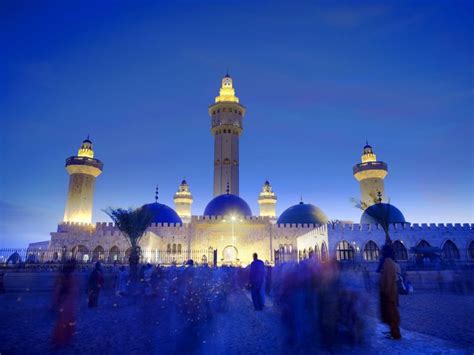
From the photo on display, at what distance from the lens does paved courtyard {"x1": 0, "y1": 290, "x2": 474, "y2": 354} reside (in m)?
4.38

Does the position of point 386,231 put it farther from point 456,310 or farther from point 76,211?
point 76,211

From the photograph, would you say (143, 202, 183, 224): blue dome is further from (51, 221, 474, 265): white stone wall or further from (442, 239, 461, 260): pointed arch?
(442, 239, 461, 260): pointed arch

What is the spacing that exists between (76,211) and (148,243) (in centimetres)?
1034

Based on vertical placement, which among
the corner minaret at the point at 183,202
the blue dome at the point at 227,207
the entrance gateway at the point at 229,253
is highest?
the corner minaret at the point at 183,202

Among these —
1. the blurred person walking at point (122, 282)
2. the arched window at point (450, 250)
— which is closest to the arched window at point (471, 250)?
the arched window at point (450, 250)

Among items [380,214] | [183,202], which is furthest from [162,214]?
[380,214]

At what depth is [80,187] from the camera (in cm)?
2895

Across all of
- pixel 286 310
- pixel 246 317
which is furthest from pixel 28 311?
pixel 286 310

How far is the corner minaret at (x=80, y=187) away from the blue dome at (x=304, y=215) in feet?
64.8

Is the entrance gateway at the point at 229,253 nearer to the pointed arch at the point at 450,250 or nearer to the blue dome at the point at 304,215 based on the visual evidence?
the blue dome at the point at 304,215

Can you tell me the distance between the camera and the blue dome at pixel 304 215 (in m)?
31.3

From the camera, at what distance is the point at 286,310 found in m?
5.37

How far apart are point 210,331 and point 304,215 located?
27.3 meters

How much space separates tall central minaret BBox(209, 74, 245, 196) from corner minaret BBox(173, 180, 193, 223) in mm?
6193
